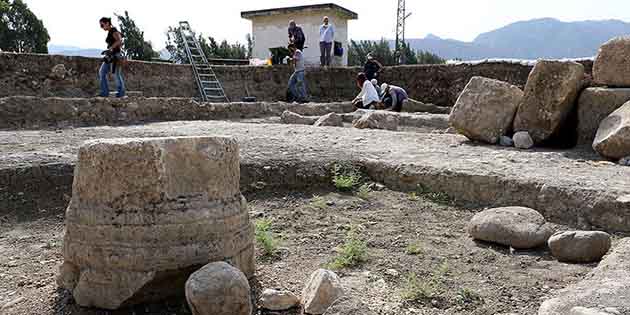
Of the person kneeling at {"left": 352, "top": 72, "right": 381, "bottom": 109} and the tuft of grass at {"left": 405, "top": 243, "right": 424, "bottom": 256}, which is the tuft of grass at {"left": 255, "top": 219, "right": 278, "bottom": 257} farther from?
the person kneeling at {"left": 352, "top": 72, "right": 381, "bottom": 109}

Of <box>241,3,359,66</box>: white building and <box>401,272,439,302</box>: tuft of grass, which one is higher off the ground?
<box>241,3,359,66</box>: white building

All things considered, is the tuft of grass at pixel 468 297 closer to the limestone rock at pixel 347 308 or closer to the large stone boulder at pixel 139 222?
the limestone rock at pixel 347 308

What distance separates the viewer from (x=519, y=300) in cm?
260

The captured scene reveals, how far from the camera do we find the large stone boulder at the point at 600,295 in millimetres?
1945

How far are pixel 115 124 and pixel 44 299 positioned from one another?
6.18m

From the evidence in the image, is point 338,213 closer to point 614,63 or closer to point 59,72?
point 614,63

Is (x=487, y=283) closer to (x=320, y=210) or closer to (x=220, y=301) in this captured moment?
(x=220, y=301)

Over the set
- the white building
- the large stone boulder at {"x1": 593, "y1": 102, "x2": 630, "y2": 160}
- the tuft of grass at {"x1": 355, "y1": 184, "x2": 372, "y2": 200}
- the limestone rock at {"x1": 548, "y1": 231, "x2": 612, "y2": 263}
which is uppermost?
the white building

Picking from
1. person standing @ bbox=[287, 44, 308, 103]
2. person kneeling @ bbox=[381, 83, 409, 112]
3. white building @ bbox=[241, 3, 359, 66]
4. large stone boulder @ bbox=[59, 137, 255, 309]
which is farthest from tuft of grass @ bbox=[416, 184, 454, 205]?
white building @ bbox=[241, 3, 359, 66]

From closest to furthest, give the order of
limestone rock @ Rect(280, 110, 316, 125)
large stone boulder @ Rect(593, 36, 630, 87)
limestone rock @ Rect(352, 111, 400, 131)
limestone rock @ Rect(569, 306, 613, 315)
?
limestone rock @ Rect(569, 306, 613, 315) → large stone boulder @ Rect(593, 36, 630, 87) → limestone rock @ Rect(352, 111, 400, 131) → limestone rock @ Rect(280, 110, 316, 125)

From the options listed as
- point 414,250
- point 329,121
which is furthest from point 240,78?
point 414,250

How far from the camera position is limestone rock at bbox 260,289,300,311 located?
257cm

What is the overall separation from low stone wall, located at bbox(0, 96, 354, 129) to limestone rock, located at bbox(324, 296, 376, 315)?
6.89 meters

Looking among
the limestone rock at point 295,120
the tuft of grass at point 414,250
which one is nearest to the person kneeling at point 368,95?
the limestone rock at point 295,120
